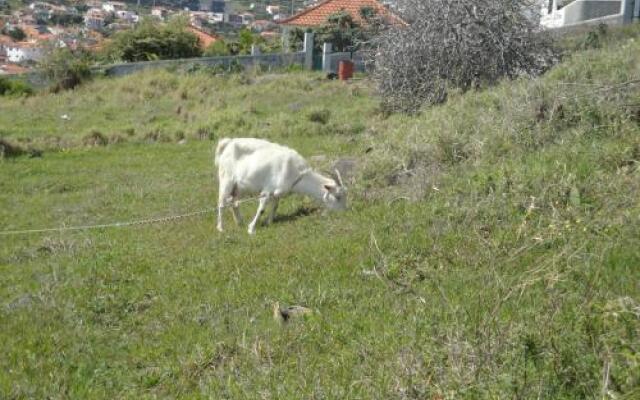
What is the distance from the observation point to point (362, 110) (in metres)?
23.0

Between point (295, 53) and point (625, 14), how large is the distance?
14215 millimetres

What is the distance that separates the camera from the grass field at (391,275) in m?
4.70

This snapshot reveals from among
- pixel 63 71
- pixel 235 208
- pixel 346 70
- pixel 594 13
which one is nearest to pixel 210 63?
pixel 63 71

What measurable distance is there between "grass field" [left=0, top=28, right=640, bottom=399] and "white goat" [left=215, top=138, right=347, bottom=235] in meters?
0.35

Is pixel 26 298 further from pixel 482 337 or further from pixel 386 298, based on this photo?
pixel 482 337

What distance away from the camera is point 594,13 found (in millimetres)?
35500

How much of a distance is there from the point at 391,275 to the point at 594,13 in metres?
31.3

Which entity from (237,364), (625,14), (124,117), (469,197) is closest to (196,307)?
(237,364)

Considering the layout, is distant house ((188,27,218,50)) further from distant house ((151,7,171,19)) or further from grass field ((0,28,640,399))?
grass field ((0,28,640,399))

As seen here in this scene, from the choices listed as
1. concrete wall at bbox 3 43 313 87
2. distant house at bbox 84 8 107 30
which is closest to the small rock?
concrete wall at bbox 3 43 313 87

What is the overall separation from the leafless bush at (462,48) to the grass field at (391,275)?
14.5 feet

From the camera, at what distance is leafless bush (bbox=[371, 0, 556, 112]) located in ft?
62.7

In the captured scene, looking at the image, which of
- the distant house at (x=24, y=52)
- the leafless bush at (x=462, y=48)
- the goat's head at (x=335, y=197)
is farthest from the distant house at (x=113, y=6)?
the goat's head at (x=335, y=197)

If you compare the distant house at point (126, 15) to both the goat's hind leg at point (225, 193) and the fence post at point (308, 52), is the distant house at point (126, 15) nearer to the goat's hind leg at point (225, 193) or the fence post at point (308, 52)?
the fence post at point (308, 52)
